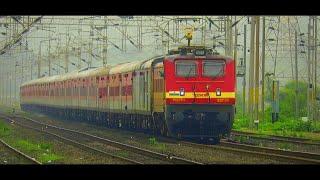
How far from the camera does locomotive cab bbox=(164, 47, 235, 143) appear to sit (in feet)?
89.3

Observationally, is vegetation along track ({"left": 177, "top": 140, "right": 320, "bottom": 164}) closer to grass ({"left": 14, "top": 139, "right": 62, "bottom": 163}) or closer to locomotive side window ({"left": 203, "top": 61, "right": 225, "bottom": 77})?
locomotive side window ({"left": 203, "top": 61, "right": 225, "bottom": 77})

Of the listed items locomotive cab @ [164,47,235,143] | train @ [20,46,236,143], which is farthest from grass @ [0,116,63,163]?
locomotive cab @ [164,47,235,143]

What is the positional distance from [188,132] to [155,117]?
8.61 feet

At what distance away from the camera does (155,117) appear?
98.6 ft

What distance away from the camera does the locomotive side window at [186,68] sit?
27.7m

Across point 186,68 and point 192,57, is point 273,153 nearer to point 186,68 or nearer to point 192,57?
point 186,68

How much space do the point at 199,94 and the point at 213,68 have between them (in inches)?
50.2

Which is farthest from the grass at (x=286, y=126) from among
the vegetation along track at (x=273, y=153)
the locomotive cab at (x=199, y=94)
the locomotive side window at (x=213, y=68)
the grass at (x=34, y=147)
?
the grass at (x=34, y=147)

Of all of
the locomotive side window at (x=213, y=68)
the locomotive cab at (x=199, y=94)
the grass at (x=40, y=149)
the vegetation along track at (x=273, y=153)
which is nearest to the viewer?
the vegetation along track at (x=273, y=153)

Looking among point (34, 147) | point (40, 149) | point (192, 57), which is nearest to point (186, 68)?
point (192, 57)

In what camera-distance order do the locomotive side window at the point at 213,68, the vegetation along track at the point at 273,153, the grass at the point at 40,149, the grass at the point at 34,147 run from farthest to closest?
the locomotive side window at the point at 213,68 → the grass at the point at 34,147 → the grass at the point at 40,149 → the vegetation along track at the point at 273,153

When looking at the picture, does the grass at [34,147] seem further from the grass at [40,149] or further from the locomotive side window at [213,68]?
the locomotive side window at [213,68]
